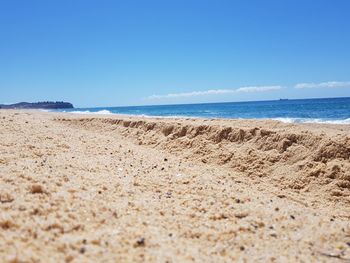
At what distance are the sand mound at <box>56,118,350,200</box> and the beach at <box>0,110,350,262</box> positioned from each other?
2 cm

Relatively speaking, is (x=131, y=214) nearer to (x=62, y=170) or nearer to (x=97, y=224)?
(x=97, y=224)

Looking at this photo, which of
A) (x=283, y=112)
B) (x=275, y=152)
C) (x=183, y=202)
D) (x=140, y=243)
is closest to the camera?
(x=140, y=243)

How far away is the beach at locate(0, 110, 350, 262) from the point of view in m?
3.27

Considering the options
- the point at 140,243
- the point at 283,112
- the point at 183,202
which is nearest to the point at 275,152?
the point at 183,202

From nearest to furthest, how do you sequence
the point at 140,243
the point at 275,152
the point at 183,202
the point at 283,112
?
1. the point at 140,243
2. the point at 183,202
3. the point at 275,152
4. the point at 283,112

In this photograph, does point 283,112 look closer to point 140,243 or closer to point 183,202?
point 183,202

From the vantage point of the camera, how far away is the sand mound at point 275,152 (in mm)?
6469

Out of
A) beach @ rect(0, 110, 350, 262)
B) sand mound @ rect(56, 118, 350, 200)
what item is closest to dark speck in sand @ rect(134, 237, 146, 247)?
beach @ rect(0, 110, 350, 262)

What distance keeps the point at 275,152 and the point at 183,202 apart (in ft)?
12.5

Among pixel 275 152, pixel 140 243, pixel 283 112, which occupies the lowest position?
pixel 140 243

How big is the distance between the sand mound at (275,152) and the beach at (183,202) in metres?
0.02

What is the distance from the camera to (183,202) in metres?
4.77

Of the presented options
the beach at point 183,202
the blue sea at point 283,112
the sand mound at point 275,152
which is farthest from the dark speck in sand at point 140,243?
the blue sea at point 283,112

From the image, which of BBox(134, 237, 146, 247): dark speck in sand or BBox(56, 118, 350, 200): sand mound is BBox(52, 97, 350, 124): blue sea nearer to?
BBox(56, 118, 350, 200): sand mound
